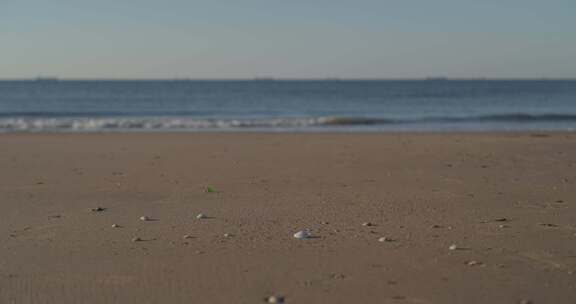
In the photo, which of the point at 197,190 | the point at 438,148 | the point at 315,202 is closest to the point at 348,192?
the point at 315,202

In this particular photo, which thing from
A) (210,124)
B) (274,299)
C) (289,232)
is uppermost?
(210,124)

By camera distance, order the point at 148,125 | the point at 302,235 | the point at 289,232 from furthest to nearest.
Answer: the point at 148,125 < the point at 289,232 < the point at 302,235

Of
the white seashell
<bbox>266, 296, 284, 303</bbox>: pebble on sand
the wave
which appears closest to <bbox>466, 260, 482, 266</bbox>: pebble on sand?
the white seashell

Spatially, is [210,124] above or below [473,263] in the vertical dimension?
above

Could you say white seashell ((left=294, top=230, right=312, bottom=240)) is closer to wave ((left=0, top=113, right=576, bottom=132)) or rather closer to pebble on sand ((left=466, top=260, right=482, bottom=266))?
pebble on sand ((left=466, top=260, right=482, bottom=266))

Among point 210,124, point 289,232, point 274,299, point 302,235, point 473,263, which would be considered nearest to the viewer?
point 274,299

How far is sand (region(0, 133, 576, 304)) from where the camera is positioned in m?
4.53

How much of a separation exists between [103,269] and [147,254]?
1.58 feet

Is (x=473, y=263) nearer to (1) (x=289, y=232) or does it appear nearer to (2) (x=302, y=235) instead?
(2) (x=302, y=235)

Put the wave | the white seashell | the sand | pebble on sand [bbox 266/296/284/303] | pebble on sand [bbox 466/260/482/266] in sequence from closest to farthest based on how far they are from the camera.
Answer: pebble on sand [bbox 266/296/284/303] → the sand → pebble on sand [bbox 466/260/482/266] → the white seashell → the wave

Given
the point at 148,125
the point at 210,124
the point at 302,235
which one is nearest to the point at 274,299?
the point at 302,235

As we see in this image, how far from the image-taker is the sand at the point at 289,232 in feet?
14.9

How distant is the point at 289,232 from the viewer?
6129 mm

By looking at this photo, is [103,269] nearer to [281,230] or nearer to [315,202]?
[281,230]
